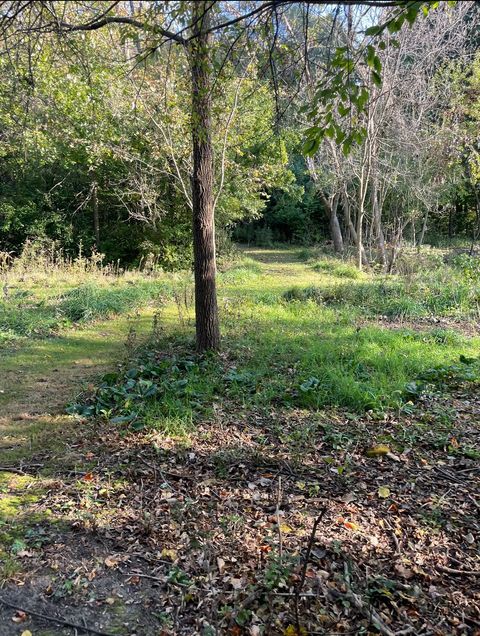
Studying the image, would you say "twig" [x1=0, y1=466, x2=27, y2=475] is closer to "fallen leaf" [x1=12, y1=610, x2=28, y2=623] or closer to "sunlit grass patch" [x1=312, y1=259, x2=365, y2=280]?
"fallen leaf" [x1=12, y1=610, x2=28, y2=623]

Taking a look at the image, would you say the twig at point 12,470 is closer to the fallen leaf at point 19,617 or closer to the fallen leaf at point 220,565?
the fallen leaf at point 19,617

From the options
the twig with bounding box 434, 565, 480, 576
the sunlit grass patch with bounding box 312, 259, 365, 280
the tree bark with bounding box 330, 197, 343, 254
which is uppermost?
the tree bark with bounding box 330, 197, 343, 254

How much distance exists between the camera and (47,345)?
273 inches

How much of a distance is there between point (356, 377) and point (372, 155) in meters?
10.3

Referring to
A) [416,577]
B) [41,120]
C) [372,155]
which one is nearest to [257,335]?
[416,577]

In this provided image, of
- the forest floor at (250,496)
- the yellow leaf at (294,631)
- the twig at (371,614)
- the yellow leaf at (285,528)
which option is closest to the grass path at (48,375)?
the forest floor at (250,496)

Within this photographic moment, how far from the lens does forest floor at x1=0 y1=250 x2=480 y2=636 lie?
2.33 m

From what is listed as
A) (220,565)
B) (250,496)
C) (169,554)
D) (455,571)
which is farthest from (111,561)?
(455,571)

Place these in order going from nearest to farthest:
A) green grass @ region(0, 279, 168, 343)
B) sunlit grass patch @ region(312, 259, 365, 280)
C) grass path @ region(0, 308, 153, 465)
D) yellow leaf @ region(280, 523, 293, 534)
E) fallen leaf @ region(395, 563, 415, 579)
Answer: fallen leaf @ region(395, 563, 415, 579), yellow leaf @ region(280, 523, 293, 534), grass path @ region(0, 308, 153, 465), green grass @ region(0, 279, 168, 343), sunlit grass patch @ region(312, 259, 365, 280)

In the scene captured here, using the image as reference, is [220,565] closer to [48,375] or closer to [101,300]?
[48,375]

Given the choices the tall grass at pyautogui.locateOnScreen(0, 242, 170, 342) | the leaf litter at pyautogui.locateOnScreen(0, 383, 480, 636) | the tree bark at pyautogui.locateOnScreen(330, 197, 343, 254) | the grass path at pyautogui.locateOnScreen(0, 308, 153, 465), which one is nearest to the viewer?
the leaf litter at pyautogui.locateOnScreen(0, 383, 480, 636)

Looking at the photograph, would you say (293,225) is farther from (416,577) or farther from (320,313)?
(416,577)

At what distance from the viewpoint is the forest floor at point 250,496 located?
233cm

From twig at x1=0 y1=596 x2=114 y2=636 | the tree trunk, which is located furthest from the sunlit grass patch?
twig at x1=0 y1=596 x2=114 y2=636
